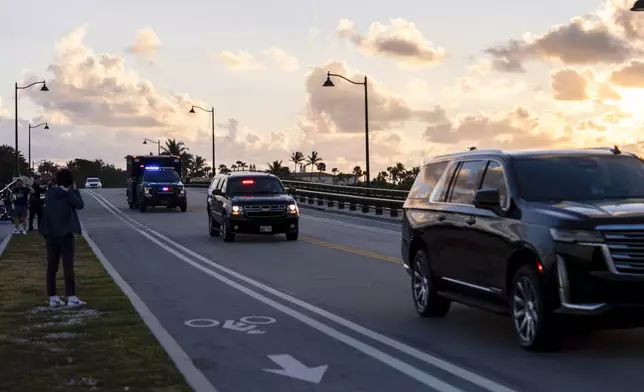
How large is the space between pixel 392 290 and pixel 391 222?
76.2 ft

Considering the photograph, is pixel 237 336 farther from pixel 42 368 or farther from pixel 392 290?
pixel 392 290

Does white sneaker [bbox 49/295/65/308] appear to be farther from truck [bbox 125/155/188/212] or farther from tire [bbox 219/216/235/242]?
truck [bbox 125/155/188/212]

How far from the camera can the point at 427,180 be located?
12.7m

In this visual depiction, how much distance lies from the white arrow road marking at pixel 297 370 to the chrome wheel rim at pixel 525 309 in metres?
1.95

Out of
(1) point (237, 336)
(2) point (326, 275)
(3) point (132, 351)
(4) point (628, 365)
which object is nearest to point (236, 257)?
(2) point (326, 275)

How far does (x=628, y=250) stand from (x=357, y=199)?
1446 inches

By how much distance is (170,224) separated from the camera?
36.9m

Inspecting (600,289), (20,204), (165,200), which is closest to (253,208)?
(20,204)

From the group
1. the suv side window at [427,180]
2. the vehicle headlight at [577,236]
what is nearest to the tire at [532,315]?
the vehicle headlight at [577,236]

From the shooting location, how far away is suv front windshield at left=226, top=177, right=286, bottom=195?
93.4ft

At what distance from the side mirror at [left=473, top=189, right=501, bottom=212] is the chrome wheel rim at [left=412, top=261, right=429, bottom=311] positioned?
1993mm

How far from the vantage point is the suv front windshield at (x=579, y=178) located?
10.3 m

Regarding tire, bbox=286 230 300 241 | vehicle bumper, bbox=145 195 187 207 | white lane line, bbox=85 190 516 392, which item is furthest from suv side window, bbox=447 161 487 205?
vehicle bumper, bbox=145 195 187 207

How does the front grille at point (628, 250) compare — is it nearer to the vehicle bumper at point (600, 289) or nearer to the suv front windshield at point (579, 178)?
the vehicle bumper at point (600, 289)
